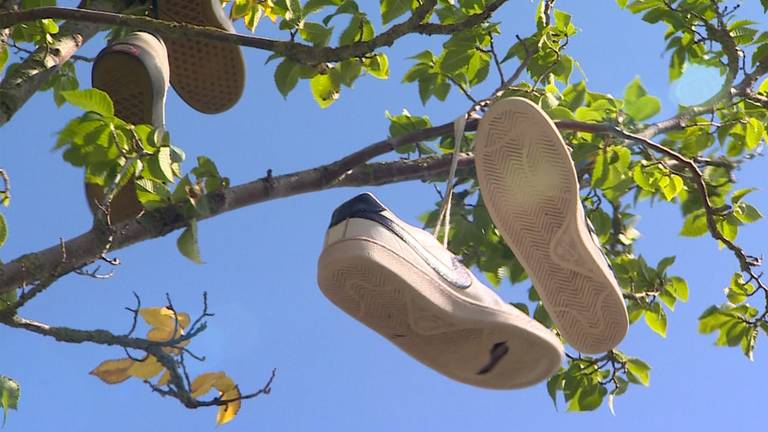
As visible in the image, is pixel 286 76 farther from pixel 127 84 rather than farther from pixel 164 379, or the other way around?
pixel 164 379

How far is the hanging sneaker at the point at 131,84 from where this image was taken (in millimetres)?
2656

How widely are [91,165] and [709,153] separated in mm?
2249

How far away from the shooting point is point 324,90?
317 centimetres

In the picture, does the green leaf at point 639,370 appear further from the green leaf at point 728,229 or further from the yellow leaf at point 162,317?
the yellow leaf at point 162,317

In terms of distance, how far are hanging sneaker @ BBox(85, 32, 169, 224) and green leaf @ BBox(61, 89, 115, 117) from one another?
0.48 metres

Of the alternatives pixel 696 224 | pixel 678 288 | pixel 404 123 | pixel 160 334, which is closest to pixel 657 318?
pixel 678 288

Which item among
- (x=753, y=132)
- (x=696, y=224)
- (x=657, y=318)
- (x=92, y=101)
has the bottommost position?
(x=657, y=318)

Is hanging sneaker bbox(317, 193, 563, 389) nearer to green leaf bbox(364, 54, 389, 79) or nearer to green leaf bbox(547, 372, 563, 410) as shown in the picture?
green leaf bbox(364, 54, 389, 79)

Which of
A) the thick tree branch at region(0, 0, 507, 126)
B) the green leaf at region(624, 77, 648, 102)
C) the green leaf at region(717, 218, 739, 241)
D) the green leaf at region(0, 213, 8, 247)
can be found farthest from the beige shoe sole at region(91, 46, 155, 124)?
the green leaf at region(717, 218, 739, 241)

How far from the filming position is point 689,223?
3.50m

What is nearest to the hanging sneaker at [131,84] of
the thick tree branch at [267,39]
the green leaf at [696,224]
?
the thick tree branch at [267,39]

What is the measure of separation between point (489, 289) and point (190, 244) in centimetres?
77

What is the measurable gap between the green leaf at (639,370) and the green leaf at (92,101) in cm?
213

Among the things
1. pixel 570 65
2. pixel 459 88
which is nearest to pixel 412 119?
pixel 459 88
